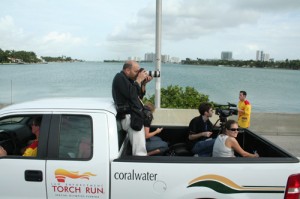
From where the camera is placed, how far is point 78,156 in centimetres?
341

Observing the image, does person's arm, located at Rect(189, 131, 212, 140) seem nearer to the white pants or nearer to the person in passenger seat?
the white pants

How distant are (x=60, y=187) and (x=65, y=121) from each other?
2.28 ft

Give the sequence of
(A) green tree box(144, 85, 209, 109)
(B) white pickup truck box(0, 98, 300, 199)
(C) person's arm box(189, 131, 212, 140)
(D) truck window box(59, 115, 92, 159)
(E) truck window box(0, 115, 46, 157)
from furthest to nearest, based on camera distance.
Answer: (A) green tree box(144, 85, 209, 109), (C) person's arm box(189, 131, 212, 140), (E) truck window box(0, 115, 46, 157), (D) truck window box(59, 115, 92, 159), (B) white pickup truck box(0, 98, 300, 199)

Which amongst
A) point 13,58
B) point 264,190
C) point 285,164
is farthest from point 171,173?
point 13,58

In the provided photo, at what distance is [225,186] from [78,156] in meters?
1.57

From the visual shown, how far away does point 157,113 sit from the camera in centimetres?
1039

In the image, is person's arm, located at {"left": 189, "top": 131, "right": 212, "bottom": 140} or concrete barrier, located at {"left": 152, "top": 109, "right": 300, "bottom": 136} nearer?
person's arm, located at {"left": 189, "top": 131, "right": 212, "bottom": 140}

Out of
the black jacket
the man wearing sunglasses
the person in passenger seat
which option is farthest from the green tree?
the person in passenger seat

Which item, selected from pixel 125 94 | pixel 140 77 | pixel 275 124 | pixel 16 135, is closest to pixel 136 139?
pixel 125 94

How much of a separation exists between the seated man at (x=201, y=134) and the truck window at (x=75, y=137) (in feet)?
6.22

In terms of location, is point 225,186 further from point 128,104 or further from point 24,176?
point 24,176

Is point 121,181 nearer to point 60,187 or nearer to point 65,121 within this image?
point 60,187

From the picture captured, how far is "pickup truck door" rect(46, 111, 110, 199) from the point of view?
3.30 m

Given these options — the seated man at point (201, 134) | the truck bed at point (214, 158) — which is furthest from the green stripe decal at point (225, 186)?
the seated man at point (201, 134)
